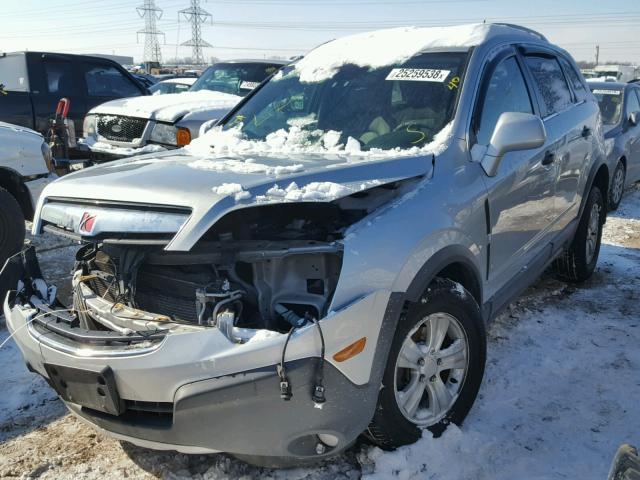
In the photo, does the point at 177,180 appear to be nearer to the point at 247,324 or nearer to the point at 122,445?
the point at 247,324

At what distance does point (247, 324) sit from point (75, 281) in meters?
1.04

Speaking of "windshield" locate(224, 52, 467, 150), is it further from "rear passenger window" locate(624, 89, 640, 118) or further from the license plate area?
"rear passenger window" locate(624, 89, 640, 118)

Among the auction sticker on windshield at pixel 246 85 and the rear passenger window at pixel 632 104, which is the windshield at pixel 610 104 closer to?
the rear passenger window at pixel 632 104

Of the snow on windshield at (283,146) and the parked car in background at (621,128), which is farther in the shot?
the parked car in background at (621,128)

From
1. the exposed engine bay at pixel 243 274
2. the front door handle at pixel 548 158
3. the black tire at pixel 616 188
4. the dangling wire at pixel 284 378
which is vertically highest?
the front door handle at pixel 548 158

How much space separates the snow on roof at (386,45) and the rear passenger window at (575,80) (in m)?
1.02

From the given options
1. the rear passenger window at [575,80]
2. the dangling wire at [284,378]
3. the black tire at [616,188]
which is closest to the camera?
the dangling wire at [284,378]

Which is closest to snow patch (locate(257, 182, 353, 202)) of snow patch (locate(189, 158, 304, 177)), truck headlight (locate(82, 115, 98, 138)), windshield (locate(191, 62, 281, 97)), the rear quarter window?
snow patch (locate(189, 158, 304, 177))

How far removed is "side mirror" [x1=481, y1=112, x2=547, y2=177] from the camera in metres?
3.00

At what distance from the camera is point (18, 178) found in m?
5.25

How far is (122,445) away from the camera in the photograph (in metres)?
2.96

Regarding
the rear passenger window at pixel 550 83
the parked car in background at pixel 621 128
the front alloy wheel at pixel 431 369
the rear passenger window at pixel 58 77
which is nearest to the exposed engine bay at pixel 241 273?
the front alloy wheel at pixel 431 369

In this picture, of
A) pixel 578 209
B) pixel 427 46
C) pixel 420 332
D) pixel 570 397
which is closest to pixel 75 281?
pixel 420 332

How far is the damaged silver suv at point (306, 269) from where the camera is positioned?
2211mm
